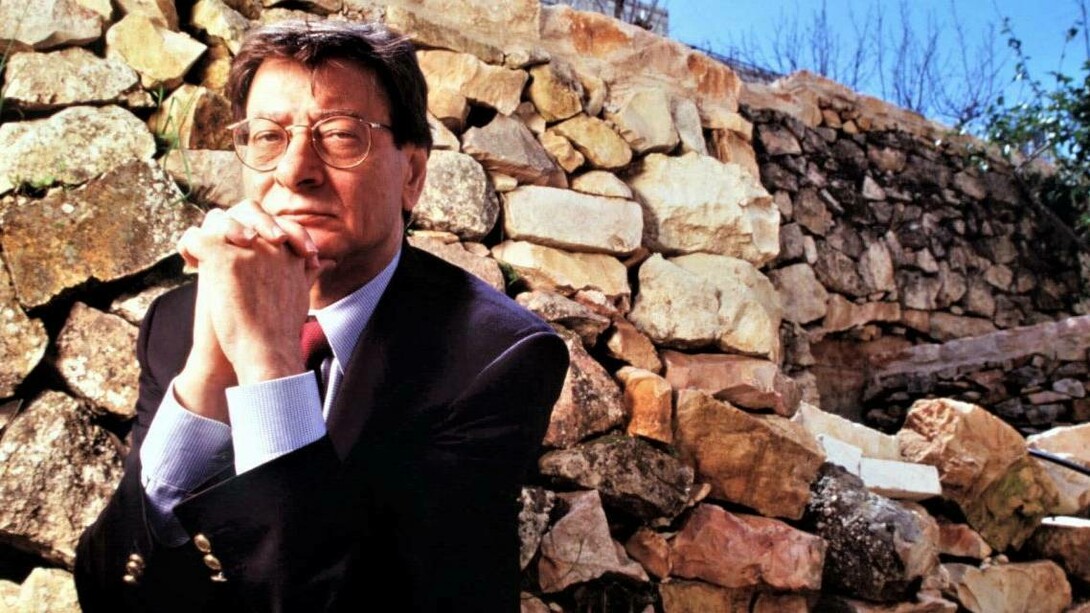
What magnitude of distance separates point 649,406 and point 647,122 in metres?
1.02

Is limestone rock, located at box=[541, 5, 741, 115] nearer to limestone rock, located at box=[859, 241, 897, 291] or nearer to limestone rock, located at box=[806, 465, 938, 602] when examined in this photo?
limestone rock, located at box=[806, 465, 938, 602]

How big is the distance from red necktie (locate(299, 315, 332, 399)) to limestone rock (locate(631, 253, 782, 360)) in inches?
61.9

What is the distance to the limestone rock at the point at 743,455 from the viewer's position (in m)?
2.48

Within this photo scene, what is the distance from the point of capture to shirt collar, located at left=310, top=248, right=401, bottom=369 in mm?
1237

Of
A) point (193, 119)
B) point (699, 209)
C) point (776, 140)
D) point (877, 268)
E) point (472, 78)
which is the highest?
point (776, 140)

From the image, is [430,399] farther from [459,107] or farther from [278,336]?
[459,107]

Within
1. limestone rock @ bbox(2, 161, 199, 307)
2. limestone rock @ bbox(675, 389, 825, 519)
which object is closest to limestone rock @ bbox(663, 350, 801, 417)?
limestone rock @ bbox(675, 389, 825, 519)

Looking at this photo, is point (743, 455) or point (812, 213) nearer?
point (743, 455)

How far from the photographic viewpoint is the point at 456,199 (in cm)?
244

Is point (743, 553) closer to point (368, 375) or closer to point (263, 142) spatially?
point (368, 375)

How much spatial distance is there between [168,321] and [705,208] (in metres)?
1.97

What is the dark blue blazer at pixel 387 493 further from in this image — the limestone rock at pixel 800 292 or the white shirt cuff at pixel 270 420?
the limestone rock at pixel 800 292

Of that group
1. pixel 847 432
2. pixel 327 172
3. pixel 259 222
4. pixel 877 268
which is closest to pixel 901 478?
pixel 847 432

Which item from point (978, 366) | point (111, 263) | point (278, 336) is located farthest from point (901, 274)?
point (278, 336)
